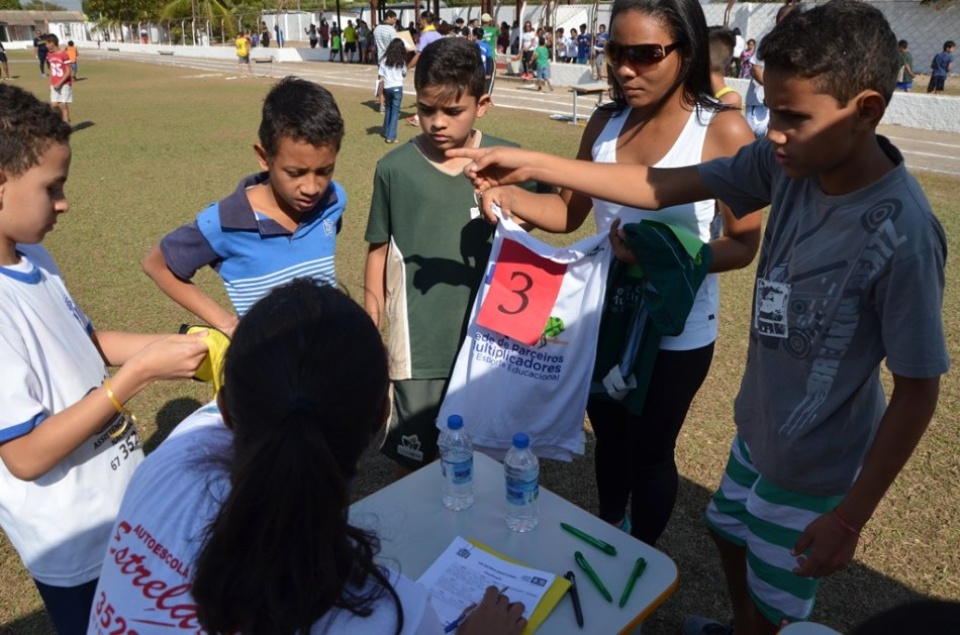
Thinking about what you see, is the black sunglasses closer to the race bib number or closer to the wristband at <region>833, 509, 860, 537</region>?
the race bib number

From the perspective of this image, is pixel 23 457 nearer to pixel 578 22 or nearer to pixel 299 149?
pixel 299 149

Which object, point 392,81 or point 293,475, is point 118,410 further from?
point 392,81

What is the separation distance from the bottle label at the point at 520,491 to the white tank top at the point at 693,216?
27.7 inches

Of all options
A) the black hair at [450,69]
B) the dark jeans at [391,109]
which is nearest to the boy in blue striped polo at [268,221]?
the black hair at [450,69]

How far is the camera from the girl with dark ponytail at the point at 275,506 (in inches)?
42.2

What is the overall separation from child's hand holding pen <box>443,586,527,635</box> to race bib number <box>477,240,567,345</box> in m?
1.03

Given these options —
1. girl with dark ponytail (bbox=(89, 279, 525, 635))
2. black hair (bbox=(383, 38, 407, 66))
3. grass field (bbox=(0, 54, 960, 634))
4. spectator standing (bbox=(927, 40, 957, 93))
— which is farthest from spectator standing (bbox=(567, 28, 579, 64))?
girl with dark ponytail (bbox=(89, 279, 525, 635))

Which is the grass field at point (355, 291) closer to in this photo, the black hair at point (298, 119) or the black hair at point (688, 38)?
the black hair at point (298, 119)

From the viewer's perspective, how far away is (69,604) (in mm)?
1916

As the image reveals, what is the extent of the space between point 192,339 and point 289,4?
63821 mm

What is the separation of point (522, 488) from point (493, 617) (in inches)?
17.5

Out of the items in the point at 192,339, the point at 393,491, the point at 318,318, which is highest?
the point at 318,318

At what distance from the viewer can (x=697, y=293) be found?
2.26 meters

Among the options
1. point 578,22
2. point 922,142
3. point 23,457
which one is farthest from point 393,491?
point 578,22
